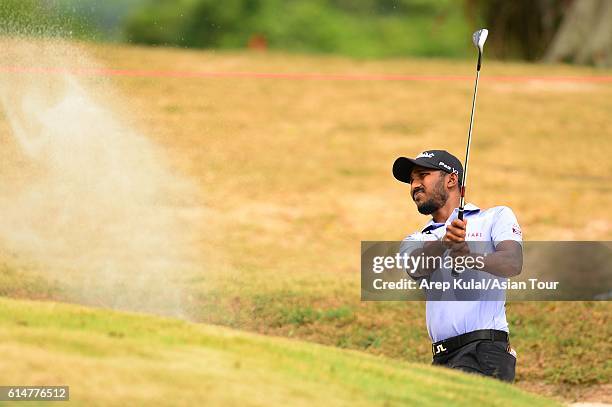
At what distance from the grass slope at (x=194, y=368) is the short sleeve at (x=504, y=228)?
78cm

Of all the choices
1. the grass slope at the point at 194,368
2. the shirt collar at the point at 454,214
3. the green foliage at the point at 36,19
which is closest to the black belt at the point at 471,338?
the grass slope at the point at 194,368

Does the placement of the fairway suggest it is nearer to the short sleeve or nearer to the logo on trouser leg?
the logo on trouser leg

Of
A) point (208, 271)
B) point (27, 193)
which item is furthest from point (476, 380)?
point (27, 193)

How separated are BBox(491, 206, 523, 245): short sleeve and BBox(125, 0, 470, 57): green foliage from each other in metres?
40.0

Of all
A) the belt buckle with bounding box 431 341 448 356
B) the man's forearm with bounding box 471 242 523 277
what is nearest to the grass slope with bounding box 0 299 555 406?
the belt buckle with bounding box 431 341 448 356

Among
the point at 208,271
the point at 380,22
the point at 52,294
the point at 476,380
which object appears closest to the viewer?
the point at 476,380

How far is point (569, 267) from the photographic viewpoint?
12.1 metres

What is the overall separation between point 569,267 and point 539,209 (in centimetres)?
330

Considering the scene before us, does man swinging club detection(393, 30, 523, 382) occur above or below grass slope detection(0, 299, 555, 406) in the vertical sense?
above

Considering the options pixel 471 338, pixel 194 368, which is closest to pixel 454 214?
pixel 471 338

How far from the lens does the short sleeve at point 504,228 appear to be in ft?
20.9

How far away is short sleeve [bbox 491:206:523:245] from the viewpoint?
6.37m

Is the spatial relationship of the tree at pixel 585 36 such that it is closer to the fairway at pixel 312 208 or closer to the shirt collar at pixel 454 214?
the fairway at pixel 312 208

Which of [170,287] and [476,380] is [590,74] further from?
[476,380]
